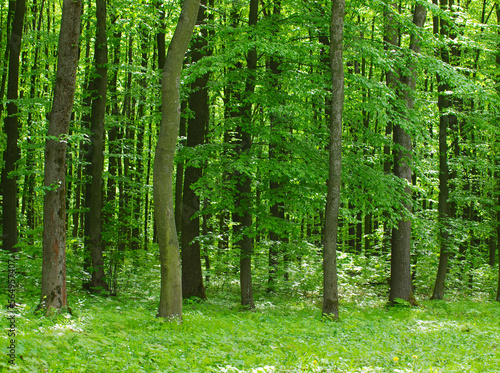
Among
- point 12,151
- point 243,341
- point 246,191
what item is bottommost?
point 243,341

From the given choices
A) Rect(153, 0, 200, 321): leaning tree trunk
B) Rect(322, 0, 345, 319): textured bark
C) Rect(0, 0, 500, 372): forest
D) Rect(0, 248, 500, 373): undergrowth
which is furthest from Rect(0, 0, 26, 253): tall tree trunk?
Rect(322, 0, 345, 319): textured bark

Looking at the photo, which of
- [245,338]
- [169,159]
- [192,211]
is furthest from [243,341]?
[192,211]

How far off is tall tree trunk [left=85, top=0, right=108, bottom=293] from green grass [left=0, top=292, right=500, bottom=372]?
2.76ft

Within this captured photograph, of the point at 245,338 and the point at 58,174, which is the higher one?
the point at 58,174

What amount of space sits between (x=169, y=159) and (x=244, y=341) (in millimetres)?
3811

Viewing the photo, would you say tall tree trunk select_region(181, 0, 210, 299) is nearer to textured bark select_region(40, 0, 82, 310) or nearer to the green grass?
the green grass

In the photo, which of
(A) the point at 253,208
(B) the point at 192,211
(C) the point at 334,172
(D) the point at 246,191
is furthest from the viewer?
(B) the point at 192,211

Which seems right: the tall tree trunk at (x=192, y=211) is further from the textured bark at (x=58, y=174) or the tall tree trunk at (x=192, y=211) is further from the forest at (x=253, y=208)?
the textured bark at (x=58, y=174)

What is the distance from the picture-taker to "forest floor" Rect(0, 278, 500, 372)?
18.3 feet

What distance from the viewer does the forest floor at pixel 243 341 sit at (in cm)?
557

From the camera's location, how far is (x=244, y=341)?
25.1 feet

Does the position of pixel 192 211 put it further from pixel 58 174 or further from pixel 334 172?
pixel 58 174

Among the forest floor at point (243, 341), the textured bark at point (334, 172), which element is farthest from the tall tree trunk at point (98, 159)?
the textured bark at point (334, 172)

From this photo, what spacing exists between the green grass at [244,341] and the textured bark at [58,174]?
723 mm
